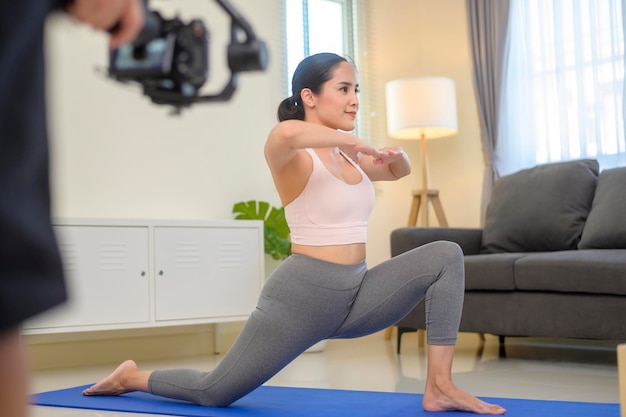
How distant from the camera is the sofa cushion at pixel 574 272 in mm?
3340

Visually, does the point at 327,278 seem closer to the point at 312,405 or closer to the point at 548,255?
the point at 312,405

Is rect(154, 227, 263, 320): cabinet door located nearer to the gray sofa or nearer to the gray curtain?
the gray sofa

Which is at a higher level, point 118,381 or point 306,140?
point 306,140

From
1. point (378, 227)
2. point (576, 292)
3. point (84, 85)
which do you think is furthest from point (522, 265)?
point (84, 85)

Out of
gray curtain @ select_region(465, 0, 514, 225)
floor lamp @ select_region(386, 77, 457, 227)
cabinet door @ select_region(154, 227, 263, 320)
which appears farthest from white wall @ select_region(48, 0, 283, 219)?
gray curtain @ select_region(465, 0, 514, 225)

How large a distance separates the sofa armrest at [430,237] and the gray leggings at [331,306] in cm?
177

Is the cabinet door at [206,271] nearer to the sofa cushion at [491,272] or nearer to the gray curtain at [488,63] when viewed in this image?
the sofa cushion at [491,272]

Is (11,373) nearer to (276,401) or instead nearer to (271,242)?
(276,401)

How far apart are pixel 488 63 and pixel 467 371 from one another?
8.11ft

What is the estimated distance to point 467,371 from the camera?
3.63 metres

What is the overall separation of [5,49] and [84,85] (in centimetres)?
392

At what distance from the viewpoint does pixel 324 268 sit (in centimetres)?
239

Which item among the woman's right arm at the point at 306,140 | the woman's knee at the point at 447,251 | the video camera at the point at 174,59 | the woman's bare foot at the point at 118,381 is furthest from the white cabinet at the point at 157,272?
the video camera at the point at 174,59

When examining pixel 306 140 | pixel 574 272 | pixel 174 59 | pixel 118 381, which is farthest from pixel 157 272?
pixel 174 59
